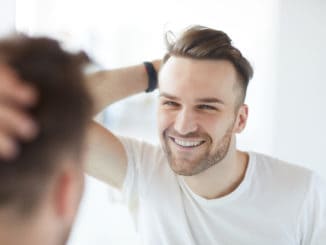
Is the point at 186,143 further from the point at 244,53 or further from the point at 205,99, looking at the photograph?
the point at 244,53

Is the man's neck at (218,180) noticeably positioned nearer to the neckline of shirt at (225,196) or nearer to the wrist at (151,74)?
the neckline of shirt at (225,196)

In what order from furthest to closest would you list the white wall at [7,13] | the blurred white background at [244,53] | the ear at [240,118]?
the blurred white background at [244,53] → the white wall at [7,13] → the ear at [240,118]

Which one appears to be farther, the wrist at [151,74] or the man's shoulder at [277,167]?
the wrist at [151,74]

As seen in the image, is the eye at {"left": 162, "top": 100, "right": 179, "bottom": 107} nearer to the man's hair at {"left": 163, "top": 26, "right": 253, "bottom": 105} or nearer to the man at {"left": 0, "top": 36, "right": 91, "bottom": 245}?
the man's hair at {"left": 163, "top": 26, "right": 253, "bottom": 105}

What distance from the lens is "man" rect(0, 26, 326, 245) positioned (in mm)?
1208

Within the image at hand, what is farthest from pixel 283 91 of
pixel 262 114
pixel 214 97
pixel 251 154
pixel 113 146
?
pixel 113 146

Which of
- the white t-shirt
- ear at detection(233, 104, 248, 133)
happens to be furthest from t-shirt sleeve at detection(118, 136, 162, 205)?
ear at detection(233, 104, 248, 133)

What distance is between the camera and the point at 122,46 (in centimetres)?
177

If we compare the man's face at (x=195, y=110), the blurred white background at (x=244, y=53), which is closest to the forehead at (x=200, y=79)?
the man's face at (x=195, y=110)

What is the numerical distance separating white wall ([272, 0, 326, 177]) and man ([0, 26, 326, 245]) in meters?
0.59

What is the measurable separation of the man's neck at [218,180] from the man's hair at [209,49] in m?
0.17

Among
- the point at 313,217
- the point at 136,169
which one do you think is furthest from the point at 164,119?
the point at 313,217

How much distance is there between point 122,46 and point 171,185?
2.24 ft

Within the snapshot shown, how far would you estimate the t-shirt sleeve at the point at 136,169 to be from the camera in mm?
1254
